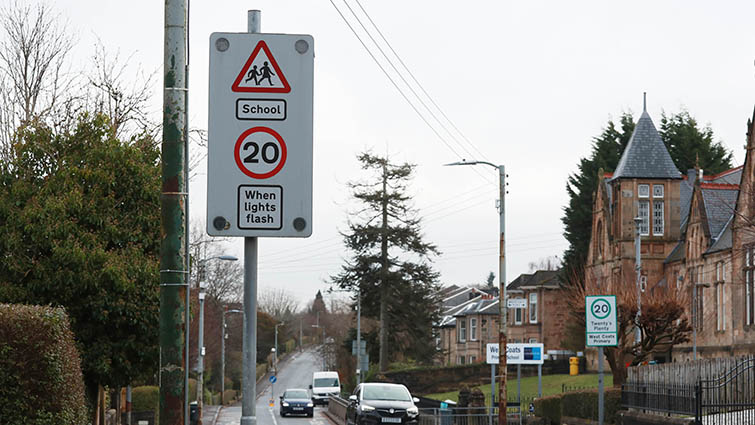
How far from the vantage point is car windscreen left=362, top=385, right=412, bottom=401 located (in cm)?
3300

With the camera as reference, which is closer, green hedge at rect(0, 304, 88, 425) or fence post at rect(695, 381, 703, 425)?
green hedge at rect(0, 304, 88, 425)

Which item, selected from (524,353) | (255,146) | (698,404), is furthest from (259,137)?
(524,353)

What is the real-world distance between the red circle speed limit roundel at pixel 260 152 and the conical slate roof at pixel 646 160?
63.6m

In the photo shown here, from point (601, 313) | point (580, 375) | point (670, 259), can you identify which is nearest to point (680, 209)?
point (670, 259)

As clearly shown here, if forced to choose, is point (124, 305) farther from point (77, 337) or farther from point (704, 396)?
point (704, 396)

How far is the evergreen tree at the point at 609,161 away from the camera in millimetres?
82125

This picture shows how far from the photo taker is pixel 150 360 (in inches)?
899

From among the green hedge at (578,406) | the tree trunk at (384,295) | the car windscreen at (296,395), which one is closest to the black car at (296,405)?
the car windscreen at (296,395)

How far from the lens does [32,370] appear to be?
1464cm

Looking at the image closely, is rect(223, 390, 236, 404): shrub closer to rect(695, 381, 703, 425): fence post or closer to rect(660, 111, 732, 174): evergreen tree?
rect(660, 111, 732, 174): evergreen tree

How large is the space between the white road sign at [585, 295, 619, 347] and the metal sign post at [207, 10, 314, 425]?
1435cm

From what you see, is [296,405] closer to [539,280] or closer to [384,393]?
[384,393]

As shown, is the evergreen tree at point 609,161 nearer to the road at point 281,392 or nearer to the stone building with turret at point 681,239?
the stone building with turret at point 681,239

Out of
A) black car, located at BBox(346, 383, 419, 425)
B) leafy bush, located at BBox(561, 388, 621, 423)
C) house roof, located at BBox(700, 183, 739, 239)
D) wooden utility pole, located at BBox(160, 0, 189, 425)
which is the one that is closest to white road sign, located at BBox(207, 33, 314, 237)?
wooden utility pole, located at BBox(160, 0, 189, 425)
